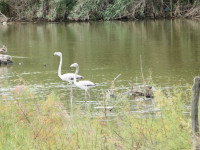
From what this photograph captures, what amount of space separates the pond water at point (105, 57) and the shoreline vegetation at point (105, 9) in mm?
5791

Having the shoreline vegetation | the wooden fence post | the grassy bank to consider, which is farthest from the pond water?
the wooden fence post

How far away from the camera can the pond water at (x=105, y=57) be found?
16516 mm

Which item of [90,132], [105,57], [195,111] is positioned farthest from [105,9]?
[195,111]

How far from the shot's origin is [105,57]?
79.8 ft

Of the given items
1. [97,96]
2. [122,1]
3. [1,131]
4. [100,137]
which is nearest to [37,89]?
[97,96]

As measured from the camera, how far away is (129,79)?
1697 cm

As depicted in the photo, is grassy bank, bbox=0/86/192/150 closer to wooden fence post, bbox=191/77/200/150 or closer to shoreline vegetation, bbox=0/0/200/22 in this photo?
wooden fence post, bbox=191/77/200/150

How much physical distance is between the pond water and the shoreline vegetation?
19.0 ft

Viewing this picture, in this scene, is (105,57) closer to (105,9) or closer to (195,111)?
(195,111)

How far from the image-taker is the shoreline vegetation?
47.1 metres

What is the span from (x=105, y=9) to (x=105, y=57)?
87.8 feet

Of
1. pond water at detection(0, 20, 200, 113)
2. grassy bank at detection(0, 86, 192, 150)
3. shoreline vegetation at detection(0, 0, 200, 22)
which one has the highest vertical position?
shoreline vegetation at detection(0, 0, 200, 22)

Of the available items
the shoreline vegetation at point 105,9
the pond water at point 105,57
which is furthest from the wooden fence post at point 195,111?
the shoreline vegetation at point 105,9

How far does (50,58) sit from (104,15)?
2631cm
